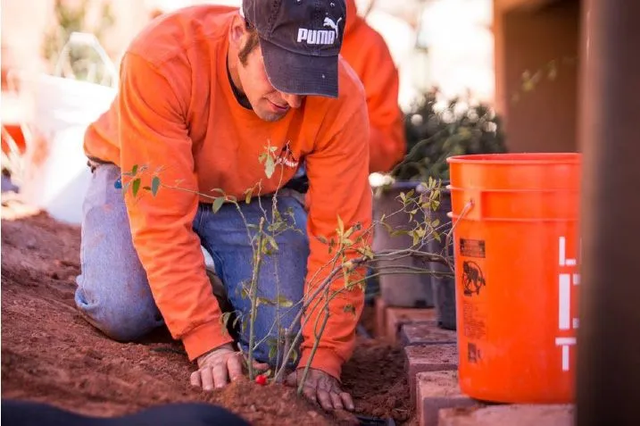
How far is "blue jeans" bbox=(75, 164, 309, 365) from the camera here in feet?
10.8

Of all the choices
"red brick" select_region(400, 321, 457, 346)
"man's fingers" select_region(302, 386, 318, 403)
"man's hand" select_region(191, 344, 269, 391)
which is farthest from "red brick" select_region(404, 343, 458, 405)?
"man's hand" select_region(191, 344, 269, 391)

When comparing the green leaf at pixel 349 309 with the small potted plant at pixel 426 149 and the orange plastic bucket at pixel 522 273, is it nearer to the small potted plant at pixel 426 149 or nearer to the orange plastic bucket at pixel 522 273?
the orange plastic bucket at pixel 522 273

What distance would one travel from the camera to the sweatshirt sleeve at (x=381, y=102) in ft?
13.8

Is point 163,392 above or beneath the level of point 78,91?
beneath

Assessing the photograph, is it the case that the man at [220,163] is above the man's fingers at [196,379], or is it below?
above

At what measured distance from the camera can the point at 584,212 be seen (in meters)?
1.74

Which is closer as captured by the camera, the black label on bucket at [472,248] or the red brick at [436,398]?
the black label on bucket at [472,248]

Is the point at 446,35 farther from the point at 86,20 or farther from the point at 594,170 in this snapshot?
the point at 594,170

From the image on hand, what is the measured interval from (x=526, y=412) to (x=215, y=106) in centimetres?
130

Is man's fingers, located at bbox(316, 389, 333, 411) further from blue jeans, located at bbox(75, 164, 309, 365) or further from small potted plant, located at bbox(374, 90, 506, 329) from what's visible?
small potted plant, located at bbox(374, 90, 506, 329)

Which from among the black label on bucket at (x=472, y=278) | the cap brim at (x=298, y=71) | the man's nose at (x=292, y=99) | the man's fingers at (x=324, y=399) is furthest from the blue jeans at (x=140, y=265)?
the black label on bucket at (x=472, y=278)

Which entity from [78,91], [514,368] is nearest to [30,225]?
[78,91]

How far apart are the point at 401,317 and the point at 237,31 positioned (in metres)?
1.47

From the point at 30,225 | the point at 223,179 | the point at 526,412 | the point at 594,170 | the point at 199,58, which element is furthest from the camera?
the point at 30,225
